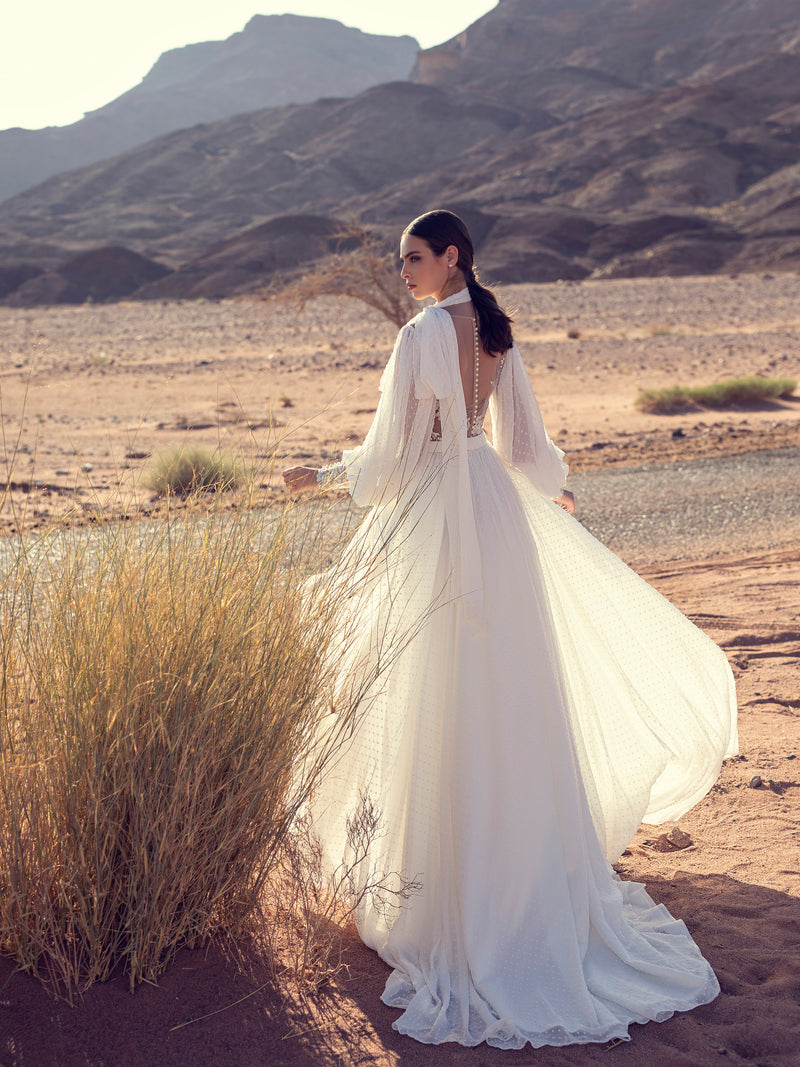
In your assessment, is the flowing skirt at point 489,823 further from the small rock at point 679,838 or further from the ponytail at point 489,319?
the small rock at point 679,838

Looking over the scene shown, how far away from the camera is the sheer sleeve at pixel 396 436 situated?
250 cm

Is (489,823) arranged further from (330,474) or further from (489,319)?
(489,319)

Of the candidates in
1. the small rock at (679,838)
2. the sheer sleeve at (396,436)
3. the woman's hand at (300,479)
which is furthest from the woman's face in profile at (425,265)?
the small rock at (679,838)

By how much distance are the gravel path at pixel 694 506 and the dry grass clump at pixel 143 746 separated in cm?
438

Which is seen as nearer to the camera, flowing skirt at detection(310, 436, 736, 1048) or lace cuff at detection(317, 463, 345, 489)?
flowing skirt at detection(310, 436, 736, 1048)

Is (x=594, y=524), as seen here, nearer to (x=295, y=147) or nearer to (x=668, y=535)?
(x=668, y=535)

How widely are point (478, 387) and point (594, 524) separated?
4.62m

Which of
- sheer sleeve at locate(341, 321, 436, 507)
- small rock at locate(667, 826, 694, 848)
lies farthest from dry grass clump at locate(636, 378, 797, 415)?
sheer sleeve at locate(341, 321, 436, 507)

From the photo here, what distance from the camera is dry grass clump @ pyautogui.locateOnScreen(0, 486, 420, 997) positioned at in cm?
216

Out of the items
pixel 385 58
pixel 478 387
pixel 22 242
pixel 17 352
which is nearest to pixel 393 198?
pixel 22 242

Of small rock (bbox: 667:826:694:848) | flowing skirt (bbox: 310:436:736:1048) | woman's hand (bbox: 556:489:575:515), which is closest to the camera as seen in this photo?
flowing skirt (bbox: 310:436:736:1048)

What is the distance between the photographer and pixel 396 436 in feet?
8.31

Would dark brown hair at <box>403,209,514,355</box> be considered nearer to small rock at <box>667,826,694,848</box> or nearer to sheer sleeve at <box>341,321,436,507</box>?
sheer sleeve at <box>341,321,436,507</box>

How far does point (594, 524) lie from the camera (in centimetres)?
716
